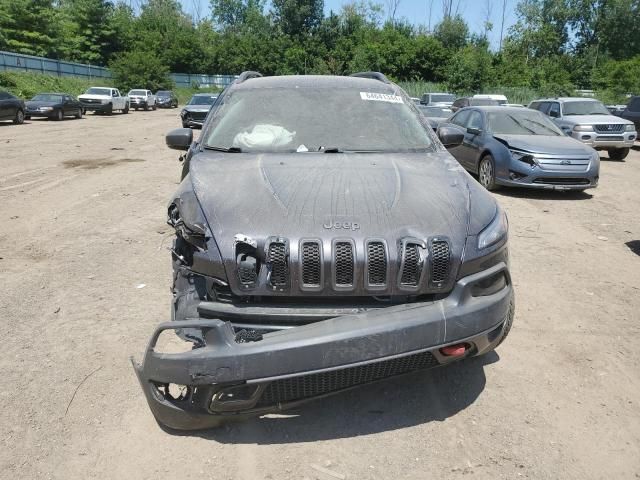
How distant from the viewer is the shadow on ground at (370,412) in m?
2.84

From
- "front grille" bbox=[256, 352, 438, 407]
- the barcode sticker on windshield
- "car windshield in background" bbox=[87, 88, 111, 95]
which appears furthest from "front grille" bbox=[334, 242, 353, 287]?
"car windshield in background" bbox=[87, 88, 111, 95]

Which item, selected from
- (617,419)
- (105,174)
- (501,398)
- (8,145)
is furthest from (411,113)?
(8,145)

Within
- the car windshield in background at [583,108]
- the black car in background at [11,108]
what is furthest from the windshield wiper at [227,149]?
the black car in background at [11,108]

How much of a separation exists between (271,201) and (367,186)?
0.58 m

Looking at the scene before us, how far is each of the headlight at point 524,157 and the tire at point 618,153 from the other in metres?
8.25

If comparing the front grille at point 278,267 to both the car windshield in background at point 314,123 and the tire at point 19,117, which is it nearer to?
the car windshield in background at point 314,123

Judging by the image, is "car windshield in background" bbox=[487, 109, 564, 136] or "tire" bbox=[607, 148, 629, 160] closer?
"car windshield in background" bbox=[487, 109, 564, 136]

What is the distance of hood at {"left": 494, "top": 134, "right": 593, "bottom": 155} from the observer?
361 inches

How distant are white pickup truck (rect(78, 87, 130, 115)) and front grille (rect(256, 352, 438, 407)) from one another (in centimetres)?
3349

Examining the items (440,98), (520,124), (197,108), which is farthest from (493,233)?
(440,98)

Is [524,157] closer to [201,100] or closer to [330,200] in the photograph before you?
[330,200]

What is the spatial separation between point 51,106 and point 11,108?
3.78 m

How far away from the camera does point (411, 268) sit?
257 cm

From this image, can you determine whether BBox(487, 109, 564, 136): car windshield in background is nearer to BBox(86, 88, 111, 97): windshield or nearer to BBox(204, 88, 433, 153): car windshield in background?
BBox(204, 88, 433, 153): car windshield in background
